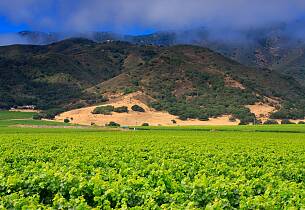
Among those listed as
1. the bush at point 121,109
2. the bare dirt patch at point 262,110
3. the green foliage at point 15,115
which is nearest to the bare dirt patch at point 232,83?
the bare dirt patch at point 262,110

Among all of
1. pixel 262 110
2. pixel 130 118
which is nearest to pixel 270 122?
pixel 262 110

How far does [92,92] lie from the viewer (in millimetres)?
152375

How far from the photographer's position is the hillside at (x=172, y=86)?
137875mm

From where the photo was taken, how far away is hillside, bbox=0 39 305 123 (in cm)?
13788

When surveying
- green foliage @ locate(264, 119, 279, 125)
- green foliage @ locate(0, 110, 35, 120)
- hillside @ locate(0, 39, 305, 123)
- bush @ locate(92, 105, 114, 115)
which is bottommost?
green foliage @ locate(264, 119, 279, 125)

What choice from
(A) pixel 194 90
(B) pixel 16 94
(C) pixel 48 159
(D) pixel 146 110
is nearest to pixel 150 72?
(A) pixel 194 90

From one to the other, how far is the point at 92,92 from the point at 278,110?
199 ft

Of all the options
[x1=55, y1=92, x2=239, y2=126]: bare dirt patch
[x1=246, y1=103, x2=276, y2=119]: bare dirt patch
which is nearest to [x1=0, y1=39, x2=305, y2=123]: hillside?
[x1=246, y1=103, x2=276, y2=119]: bare dirt patch

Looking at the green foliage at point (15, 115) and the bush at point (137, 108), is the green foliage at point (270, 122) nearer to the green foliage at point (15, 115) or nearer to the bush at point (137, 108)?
the bush at point (137, 108)

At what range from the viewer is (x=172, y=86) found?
15150cm

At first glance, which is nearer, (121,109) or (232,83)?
(121,109)

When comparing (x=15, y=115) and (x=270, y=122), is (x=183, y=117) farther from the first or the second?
(x=15, y=115)

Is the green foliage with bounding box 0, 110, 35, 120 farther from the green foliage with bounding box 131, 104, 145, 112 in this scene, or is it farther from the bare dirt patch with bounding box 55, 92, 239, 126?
the green foliage with bounding box 131, 104, 145, 112

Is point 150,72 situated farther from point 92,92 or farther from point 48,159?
point 48,159
